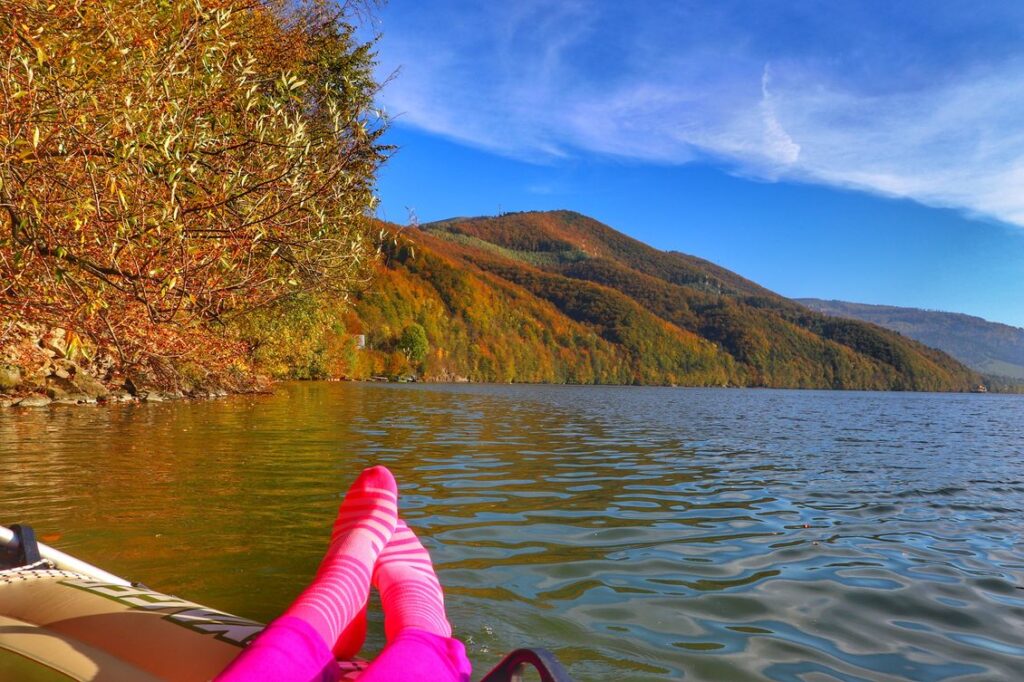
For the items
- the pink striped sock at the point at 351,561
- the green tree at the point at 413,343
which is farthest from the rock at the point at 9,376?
the green tree at the point at 413,343

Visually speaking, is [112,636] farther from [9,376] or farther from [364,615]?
[9,376]

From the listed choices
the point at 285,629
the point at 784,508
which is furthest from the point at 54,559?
the point at 784,508

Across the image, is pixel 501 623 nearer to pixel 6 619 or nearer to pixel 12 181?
pixel 6 619

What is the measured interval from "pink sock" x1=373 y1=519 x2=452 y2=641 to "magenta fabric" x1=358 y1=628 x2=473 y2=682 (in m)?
0.18

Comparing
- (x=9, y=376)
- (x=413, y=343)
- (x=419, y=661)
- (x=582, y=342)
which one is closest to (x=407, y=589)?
(x=419, y=661)

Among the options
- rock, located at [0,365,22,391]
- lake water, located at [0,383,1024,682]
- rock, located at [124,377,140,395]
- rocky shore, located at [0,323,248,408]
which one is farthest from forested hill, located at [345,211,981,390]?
lake water, located at [0,383,1024,682]

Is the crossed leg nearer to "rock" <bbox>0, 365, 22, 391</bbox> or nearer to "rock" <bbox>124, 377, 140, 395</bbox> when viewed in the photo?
"rock" <bbox>0, 365, 22, 391</bbox>

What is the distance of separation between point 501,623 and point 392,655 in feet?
8.25

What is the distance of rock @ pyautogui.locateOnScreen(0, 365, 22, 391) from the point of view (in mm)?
19375

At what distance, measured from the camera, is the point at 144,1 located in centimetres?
667

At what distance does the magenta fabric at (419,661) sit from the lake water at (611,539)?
5.58 ft

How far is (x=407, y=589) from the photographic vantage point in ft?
10.8

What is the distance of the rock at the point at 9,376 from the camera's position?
19.4 metres

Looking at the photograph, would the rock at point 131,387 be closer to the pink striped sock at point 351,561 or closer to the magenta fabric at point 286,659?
the pink striped sock at point 351,561
